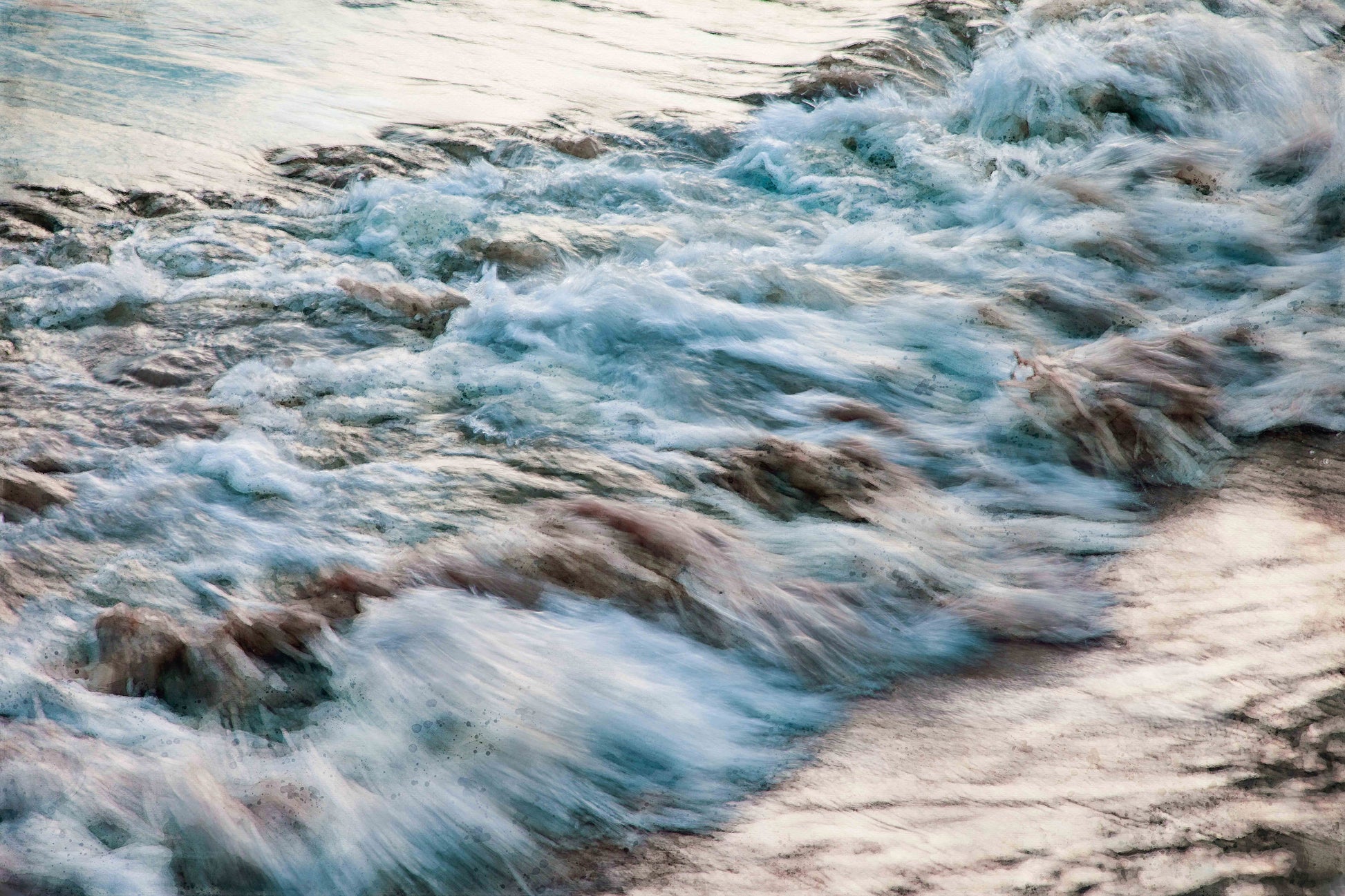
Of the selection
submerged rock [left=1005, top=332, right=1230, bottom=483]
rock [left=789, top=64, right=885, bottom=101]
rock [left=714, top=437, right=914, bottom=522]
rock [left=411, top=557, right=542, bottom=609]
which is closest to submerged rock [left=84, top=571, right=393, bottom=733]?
rock [left=411, top=557, right=542, bottom=609]

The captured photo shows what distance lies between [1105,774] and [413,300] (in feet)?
10.5

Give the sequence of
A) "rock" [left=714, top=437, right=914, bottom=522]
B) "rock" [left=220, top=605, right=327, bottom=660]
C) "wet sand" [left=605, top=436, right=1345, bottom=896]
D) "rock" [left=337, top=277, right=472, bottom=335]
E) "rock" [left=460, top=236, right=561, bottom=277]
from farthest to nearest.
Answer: "rock" [left=460, top=236, right=561, bottom=277], "rock" [left=337, top=277, right=472, bottom=335], "rock" [left=714, top=437, right=914, bottom=522], "rock" [left=220, top=605, right=327, bottom=660], "wet sand" [left=605, top=436, right=1345, bottom=896]

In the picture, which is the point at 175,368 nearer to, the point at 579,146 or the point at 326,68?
the point at 579,146

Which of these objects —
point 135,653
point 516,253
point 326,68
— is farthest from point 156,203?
point 135,653

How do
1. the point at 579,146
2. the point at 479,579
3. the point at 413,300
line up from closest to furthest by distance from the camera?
the point at 479,579, the point at 413,300, the point at 579,146

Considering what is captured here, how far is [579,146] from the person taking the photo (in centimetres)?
599

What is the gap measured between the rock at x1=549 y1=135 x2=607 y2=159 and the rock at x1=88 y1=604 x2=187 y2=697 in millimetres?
3936

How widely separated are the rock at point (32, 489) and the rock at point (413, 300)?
1.51 metres

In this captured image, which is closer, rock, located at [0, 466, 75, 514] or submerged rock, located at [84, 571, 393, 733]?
submerged rock, located at [84, 571, 393, 733]

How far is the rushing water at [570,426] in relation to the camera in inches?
91.0

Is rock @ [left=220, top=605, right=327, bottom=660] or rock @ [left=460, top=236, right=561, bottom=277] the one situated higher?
rock @ [left=460, top=236, right=561, bottom=277]

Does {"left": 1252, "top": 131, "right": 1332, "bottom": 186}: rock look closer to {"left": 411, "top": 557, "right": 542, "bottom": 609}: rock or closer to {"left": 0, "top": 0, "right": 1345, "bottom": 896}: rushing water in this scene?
{"left": 0, "top": 0, "right": 1345, "bottom": 896}: rushing water

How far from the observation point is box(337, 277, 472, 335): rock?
4.36 metres

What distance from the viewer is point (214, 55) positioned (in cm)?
672
